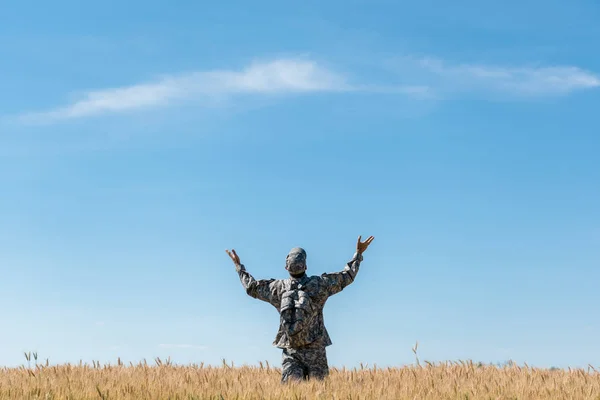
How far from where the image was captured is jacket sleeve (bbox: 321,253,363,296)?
11.7m

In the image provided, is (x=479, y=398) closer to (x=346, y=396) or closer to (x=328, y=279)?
(x=346, y=396)

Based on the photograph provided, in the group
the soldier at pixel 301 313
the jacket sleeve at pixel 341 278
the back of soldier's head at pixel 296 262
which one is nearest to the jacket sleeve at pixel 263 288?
the soldier at pixel 301 313

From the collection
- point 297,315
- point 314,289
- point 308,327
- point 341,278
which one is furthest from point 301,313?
point 341,278

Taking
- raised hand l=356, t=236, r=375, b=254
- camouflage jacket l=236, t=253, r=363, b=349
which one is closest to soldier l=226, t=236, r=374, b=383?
camouflage jacket l=236, t=253, r=363, b=349

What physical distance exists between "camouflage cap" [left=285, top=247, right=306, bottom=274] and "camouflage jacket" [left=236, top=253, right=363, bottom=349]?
0.17 meters

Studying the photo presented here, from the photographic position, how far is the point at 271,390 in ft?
30.8

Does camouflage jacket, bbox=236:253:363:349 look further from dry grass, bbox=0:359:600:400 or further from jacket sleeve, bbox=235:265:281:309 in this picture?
dry grass, bbox=0:359:600:400

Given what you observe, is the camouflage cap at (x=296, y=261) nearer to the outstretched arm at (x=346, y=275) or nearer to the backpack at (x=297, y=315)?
the backpack at (x=297, y=315)

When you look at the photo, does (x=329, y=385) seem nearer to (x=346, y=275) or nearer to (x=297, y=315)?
(x=297, y=315)

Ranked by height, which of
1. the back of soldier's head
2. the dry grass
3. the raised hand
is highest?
the raised hand

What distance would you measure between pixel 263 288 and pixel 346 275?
1.33m

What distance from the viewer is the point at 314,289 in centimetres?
1157

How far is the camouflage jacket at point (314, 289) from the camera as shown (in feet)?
38.0

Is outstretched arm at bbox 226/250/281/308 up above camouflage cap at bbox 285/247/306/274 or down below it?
below
